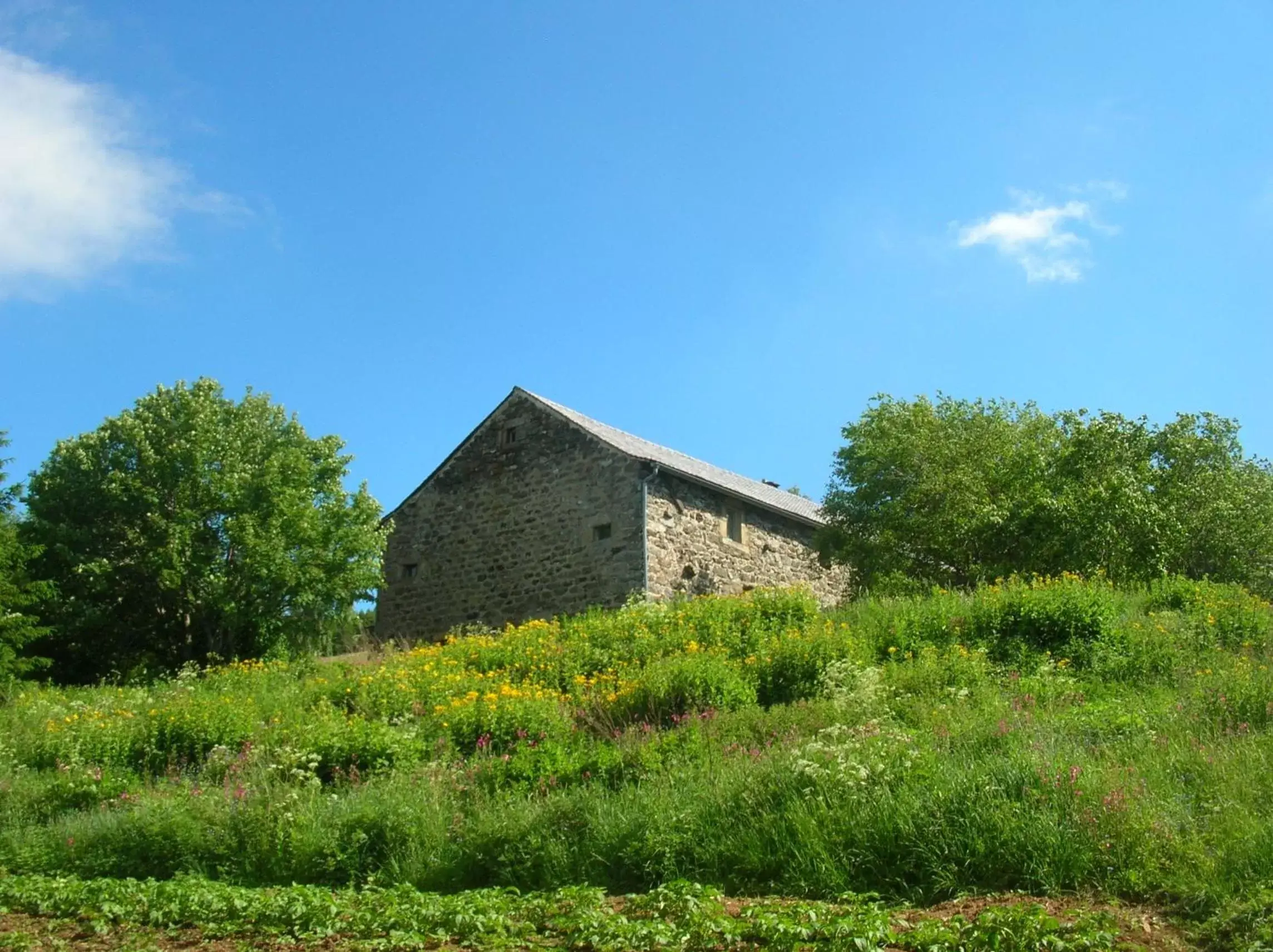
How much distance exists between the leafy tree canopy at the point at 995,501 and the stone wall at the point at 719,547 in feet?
6.69

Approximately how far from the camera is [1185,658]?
12.1 m

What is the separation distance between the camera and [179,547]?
72.0ft

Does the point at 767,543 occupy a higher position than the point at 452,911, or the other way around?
the point at 767,543

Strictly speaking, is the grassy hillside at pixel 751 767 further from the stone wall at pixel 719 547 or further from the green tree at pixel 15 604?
the stone wall at pixel 719 547

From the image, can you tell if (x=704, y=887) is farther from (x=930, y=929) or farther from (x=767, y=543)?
(x=767, y=543)

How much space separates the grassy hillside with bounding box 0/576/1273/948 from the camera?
6906 millimetres

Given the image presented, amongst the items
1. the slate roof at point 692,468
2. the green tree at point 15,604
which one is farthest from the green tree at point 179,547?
the slate roof at point 692,468

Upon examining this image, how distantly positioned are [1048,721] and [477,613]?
58.9 ft

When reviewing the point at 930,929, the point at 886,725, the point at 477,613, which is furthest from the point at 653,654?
the point at 477,613

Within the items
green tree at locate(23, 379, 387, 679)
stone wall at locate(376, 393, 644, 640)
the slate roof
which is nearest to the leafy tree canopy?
the slate roof

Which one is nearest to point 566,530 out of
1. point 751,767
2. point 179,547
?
point 179,547

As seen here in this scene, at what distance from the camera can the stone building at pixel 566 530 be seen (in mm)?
23281

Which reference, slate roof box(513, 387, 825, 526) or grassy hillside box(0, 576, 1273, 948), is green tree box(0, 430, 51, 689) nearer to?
grassy hillside box(0, 576, 1273, 948)

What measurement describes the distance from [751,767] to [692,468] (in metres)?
17.8
